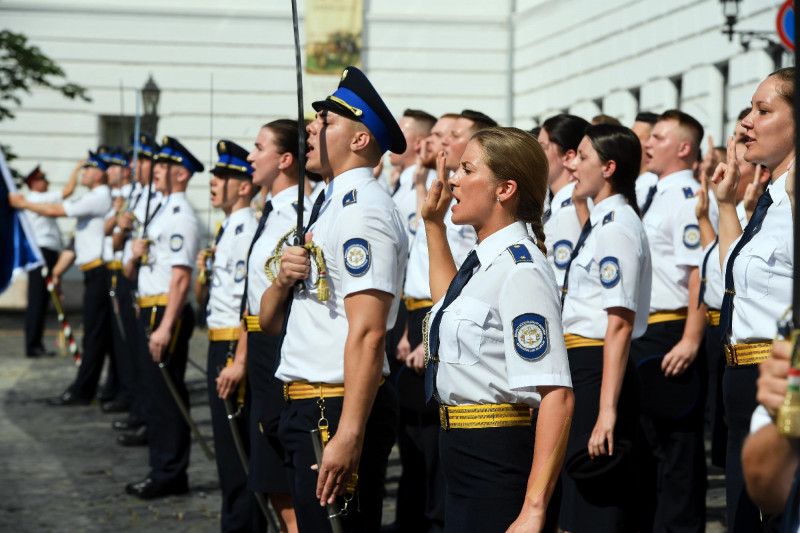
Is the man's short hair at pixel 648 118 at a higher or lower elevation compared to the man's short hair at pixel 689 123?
higher

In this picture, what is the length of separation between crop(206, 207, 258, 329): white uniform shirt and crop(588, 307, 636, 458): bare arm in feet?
7.06

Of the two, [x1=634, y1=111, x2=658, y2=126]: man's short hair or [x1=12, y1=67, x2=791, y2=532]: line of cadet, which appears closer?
[x1=12, y1=67, x2=791, y2=532]: line of cadet

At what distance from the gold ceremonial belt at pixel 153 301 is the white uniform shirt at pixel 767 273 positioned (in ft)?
15.9

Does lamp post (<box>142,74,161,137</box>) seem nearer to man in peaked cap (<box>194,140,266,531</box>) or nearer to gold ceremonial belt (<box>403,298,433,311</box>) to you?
man in peaked cap (<box>194,140,266,531</box>)

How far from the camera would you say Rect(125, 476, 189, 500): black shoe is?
765 centimetres

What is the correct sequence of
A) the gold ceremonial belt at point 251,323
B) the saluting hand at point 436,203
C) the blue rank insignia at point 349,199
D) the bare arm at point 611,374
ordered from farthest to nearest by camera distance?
the gold ceremonial belt at point 251,323, the bare arm at point 611,374, the blue rank insignia at point 349,199, the saluting hand at point 436,203

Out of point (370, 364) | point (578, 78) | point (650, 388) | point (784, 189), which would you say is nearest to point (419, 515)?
point (650, 388)

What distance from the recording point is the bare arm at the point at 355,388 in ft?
13.1

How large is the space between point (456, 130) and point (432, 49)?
18187 millimetres

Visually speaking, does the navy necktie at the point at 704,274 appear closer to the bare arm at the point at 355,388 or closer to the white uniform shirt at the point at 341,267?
the white uniform shirt at the point at 341,267

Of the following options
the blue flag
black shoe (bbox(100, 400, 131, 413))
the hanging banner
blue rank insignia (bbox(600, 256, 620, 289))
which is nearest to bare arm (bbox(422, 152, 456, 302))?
blue rank insignia (bbox(600, 256, 620, 289))

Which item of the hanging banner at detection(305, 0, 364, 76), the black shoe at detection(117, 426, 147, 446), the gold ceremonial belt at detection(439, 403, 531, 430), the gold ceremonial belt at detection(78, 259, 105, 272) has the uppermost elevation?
the hanging banner at detection(305, 0, 364, 76)

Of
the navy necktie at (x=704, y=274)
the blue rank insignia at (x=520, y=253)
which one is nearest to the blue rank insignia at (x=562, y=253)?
the navy necktie at (x=704, y=274)

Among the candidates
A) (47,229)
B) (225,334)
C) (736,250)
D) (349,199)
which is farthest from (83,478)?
(47,229)
